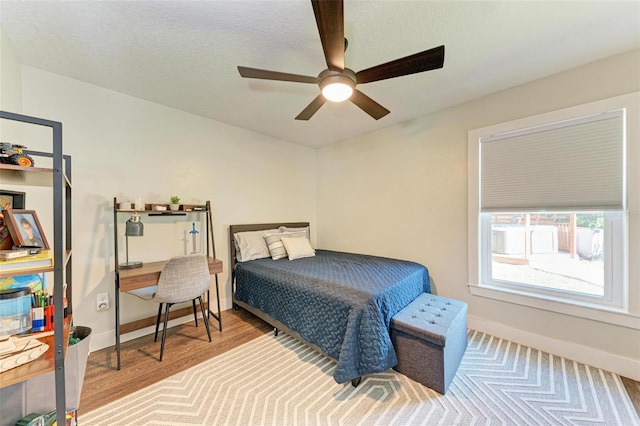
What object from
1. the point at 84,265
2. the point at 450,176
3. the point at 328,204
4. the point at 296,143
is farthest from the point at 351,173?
the point at 84,265

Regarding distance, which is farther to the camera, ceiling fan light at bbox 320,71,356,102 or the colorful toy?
ceiling fan light at bbox 320,71,356,102

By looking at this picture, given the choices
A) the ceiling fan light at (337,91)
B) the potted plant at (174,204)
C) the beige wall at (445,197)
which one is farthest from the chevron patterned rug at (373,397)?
the ceiling fan light at (337,91)

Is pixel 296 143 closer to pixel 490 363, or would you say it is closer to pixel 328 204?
pixel 328 204

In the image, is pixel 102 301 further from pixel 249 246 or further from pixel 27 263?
pixel 27 263

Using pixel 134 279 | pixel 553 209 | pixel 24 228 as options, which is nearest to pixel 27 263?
pixel 24 228

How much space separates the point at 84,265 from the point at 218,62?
2159mm

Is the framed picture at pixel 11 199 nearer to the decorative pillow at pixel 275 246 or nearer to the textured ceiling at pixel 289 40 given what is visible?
the textured ceiling at pixel 289 40

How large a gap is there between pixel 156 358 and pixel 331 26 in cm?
278

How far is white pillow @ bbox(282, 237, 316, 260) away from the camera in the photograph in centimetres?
319

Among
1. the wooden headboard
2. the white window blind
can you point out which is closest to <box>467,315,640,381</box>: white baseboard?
the white window blind

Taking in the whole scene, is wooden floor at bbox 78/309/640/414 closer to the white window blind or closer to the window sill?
the window sill

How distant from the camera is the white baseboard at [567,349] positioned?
1.83 m

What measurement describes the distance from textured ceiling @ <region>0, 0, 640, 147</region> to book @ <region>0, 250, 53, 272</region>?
1.44 meters

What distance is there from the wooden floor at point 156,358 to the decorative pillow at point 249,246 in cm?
74
